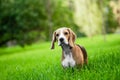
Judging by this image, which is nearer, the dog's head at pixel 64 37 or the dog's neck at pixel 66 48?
the dog's head at pixel 64 37

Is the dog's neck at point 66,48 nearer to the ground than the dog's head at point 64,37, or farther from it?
nearer to the ground

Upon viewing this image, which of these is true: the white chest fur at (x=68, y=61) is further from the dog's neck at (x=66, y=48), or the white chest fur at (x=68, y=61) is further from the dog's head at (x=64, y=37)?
the dog's head at (x=64, y=37)

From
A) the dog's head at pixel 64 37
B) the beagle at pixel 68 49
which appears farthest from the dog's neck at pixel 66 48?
the dog's head at pixel 64 37

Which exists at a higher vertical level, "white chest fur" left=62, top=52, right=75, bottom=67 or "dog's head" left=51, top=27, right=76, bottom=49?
"dog's head" left=51, top=27, right=76, bottom=49

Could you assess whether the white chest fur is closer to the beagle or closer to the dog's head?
the beagle

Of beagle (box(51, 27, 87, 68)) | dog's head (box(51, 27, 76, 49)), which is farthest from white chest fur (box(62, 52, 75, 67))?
dog's head (box(51, 27, 76, 49))

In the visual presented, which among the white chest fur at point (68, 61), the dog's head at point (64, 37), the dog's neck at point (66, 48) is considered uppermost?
the dog's head at point (64, 37)

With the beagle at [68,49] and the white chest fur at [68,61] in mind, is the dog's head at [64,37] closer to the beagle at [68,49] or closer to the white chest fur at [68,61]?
the beagle at [68,49]

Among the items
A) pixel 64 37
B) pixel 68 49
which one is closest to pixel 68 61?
pixel 68 49

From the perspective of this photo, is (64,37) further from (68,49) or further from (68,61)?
(68,61)

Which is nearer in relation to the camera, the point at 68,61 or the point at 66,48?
the point at 68,61

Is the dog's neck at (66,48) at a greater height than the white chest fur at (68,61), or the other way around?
the dog's neck at (66,48)

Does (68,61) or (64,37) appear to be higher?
(64,37)

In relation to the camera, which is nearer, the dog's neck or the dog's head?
the dog's head
